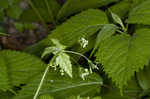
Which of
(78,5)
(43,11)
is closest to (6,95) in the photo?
(78,5)

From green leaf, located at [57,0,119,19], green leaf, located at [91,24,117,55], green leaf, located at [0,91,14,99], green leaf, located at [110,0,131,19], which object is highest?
green leaf, located at [57,0,119,19]

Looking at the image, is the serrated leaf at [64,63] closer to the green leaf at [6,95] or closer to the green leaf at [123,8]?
the green leaf at [6,95]

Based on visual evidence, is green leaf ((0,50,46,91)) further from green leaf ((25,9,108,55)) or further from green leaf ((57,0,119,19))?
green leaf ((57,0,119,19))

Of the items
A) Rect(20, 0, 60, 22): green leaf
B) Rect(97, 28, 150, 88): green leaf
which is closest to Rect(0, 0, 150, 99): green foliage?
Rect(97, 28, 150, 88): green leaf

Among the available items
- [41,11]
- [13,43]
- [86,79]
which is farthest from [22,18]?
[86,79]

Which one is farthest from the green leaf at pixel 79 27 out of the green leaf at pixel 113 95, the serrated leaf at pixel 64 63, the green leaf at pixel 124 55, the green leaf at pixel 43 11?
the green leaf at pixel 43 11

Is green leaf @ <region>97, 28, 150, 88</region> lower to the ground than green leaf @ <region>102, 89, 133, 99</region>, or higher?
higher

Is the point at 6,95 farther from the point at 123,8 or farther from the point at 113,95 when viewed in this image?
the point at 123,8
